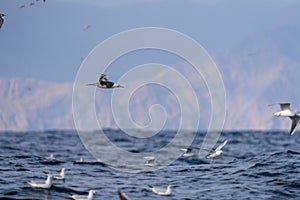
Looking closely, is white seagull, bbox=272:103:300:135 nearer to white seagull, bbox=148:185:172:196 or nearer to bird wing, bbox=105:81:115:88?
white seagull, bbox=148:185:172:196

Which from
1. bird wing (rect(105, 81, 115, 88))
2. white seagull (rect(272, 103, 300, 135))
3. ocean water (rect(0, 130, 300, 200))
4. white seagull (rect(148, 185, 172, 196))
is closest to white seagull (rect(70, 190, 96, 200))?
ocean water (rect(0, 130, 300, 200))

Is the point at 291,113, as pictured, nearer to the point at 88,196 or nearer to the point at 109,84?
the point at 109,84

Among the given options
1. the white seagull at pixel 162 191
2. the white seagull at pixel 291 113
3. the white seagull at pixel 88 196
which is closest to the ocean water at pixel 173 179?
the white seagull at pixel 162 191

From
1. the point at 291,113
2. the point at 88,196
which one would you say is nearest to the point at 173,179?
the point at 291,113

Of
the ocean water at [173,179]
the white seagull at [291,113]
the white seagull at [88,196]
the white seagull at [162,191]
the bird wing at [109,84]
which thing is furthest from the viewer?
the bird wing at [109,84]

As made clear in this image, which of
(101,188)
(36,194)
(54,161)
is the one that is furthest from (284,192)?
(54,161)

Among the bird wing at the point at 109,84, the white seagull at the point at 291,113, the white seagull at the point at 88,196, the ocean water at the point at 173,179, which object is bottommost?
the white seagull at the point at 88,196

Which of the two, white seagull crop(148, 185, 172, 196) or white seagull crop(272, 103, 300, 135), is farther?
white seagull crop(272, 103, 300, 135)

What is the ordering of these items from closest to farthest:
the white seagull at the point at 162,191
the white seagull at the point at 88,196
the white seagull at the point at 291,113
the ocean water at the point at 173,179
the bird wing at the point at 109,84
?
the white seagull at the point at 88,196, the white seagull at the point at 162,191, the ocean water at the point at 173,179, the white seagull at the point at 291,113, the bird wing at the point at 109,84

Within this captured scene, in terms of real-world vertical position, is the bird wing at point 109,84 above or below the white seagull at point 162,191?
above

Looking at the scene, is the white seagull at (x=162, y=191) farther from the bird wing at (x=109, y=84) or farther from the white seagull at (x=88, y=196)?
the bird wing at (x=109, y=84)

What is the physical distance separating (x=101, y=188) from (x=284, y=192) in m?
7.03

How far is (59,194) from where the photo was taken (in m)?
29.7

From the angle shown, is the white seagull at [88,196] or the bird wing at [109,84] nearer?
the white seagull at [88,196]
